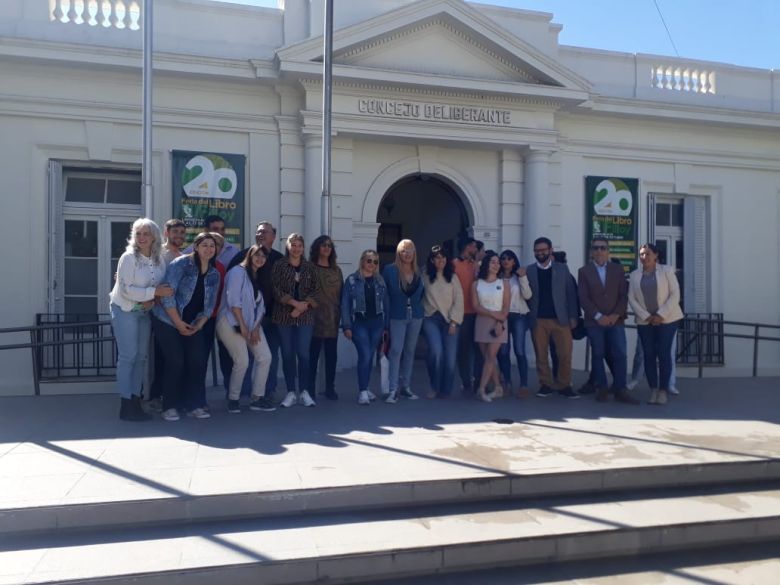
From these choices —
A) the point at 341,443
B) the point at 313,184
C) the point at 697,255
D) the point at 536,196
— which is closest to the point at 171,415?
the point at 341,443

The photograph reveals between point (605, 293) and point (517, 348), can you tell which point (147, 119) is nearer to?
point (517, 348)

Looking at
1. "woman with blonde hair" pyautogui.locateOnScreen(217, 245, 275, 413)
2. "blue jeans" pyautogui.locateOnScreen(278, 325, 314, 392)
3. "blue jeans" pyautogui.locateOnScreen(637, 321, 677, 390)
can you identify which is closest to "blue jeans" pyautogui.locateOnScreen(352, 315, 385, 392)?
"blue jeans" pyautogui.locateOnScreen(278, 325, 314, 392)

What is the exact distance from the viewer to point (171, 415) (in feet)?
20.5

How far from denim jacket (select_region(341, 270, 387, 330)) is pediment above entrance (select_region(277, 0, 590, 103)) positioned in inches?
158

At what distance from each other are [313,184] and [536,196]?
3834 mm

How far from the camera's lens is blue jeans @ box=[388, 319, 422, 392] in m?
7.24

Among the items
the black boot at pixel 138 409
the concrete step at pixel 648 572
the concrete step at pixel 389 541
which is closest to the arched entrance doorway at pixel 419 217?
the black boot at pixel 138 409

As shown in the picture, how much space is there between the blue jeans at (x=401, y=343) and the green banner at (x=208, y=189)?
148 inches

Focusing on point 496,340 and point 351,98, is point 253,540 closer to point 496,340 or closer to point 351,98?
point 496,340

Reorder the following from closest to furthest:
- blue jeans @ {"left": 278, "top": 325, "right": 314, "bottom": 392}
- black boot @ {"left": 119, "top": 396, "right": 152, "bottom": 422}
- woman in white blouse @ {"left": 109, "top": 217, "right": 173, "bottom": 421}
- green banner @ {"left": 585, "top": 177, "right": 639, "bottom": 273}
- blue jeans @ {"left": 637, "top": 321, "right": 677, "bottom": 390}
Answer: woman in white blouse @ {"left": 109, "top": 217, "right": 173, "bottom": 421}
black boot @ {"left": 119, "top": 396, "right": 152, "bottom": 422}
blue jeans @ {"left": 278, "top": 325, "right": 314, "bottom": 392}
blue jeans @ {"left": 637, "top": 321, "right": 677, "bottom": 390}
green banner @ {"left": 585, "top": 177, "right": 639, "bottom": 273}

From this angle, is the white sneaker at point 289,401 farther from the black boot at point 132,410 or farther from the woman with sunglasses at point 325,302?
the black boot at point 132,410

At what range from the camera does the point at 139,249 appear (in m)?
6.02

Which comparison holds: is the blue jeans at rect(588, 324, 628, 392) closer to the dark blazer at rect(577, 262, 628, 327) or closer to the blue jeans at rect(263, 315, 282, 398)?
the dark blazer at rect(577, 262, 628, 327)

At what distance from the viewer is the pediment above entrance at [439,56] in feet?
31.3
